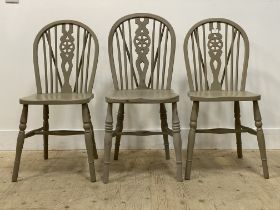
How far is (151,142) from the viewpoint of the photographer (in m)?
2.61

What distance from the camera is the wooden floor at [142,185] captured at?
1656 millimetres

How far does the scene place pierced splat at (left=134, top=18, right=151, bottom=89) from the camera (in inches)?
89.1

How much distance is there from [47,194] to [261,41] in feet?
5.66

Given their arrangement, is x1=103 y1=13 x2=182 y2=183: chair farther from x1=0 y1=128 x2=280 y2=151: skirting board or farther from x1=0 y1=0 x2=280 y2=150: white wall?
x1=0 y1=128 x2=280 y2=151: skirting board

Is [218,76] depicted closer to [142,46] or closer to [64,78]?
[142,46]

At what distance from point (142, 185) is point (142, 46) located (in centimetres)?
87

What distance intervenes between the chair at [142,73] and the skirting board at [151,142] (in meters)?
0.28

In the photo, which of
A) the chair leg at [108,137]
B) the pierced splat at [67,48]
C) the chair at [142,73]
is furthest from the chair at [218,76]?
the pierced splat at [67,48]

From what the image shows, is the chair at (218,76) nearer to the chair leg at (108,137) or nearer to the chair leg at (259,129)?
the chair leg at (259,129)

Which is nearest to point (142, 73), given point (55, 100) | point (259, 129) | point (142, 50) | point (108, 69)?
point (142, 50)

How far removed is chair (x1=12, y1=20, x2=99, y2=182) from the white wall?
0.13m

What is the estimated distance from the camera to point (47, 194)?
177cm

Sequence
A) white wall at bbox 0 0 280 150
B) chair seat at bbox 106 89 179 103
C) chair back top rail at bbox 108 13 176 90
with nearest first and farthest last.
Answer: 1. chair seat at bbox 106 89 179 103
2. chair back top rail at bbox 108 13 176 90
3. white wall at bbox 0 0 280 150

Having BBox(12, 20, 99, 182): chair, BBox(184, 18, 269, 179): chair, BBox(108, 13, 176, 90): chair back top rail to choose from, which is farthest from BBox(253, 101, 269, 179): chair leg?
BBox(12, 20, 99, 182): chair
